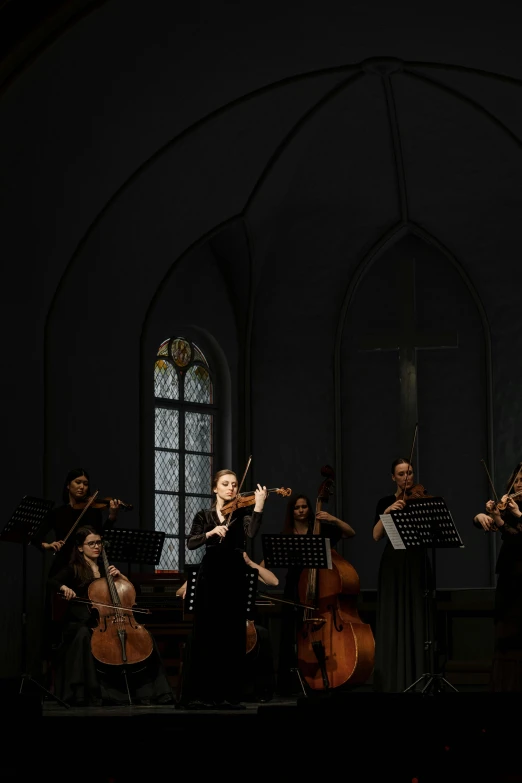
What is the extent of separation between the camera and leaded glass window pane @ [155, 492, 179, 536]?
44.7 feet

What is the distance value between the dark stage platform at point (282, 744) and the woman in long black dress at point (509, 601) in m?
1.54

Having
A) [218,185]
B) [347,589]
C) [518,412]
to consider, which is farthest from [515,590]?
[218,185]

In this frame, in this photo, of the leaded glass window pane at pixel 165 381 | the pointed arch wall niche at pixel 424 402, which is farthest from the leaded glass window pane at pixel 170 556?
the pointed arch wall niche at pixel 424 402

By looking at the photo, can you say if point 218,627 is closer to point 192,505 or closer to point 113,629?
point 113,629

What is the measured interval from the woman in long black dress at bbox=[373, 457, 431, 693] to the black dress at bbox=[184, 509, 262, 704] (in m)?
1.81

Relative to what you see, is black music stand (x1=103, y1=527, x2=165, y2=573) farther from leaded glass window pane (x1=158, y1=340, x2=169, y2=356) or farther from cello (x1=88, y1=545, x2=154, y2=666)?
leaded glass window pane (x1=158, y1=340, x2=169, y2=356)

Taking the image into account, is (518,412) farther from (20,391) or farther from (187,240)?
(20,391)

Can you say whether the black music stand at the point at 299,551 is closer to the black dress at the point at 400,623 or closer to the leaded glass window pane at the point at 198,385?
the black dress at the point at 400,623

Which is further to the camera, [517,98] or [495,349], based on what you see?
[495,349]

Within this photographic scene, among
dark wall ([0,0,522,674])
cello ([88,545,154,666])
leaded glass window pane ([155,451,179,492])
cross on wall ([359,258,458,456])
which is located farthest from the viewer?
leaded glass window pane ([155,451,179,492])

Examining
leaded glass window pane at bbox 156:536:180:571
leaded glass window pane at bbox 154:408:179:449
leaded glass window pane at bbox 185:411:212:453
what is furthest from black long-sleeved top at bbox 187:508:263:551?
leaded glass window pane at bbox 185:411:212:453

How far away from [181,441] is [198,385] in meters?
0.69

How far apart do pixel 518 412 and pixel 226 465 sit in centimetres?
321

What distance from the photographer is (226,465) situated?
14.2 meters
